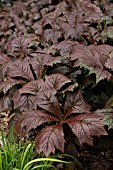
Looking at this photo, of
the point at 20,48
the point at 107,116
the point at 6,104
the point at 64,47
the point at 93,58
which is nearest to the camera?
the point at 107,116

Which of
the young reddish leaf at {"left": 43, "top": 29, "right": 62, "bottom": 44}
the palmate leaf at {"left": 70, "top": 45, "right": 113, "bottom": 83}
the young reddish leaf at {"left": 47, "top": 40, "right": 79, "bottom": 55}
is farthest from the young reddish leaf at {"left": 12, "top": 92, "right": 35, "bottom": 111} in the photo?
the young reddish leaf at {"left": 43, "top": 29, "right": 62, "bottom": 44}

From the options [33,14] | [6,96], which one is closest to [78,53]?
[6,96]

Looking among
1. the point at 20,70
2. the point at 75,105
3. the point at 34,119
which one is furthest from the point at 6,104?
the point at 75,105

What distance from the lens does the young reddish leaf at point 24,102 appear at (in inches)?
78.9

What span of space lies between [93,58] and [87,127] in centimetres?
46

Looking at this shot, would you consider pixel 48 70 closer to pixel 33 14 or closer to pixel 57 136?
pixel 57 136

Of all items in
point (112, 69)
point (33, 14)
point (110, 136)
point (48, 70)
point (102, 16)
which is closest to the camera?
point (112, 69)

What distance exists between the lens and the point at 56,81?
2.04m

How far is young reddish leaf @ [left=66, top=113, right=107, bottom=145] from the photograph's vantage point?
1.76 meters

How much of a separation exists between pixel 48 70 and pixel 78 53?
317mm

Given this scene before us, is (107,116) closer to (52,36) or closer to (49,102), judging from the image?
(49,102)

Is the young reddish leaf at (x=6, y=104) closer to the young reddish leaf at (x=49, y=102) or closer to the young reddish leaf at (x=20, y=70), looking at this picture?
the young reddish leaf at (x=20, y=70)

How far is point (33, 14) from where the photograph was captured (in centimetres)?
394

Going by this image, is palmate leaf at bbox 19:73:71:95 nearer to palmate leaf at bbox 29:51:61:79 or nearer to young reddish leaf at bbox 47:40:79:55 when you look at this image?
palmate leaf at bbox 29:51:61:79
